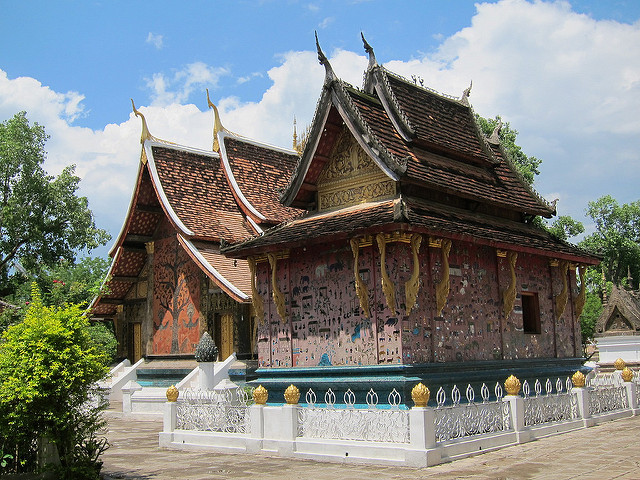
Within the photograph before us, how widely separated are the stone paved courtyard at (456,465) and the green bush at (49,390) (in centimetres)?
90

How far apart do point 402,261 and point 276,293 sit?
2742mm

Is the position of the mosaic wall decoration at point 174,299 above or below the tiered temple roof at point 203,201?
below

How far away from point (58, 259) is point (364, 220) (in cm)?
2646

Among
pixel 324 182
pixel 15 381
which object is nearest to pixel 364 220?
pixel 324 182

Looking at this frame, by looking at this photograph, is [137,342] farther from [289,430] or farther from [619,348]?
[619,348]

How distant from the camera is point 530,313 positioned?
14500 mm

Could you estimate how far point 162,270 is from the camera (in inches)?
853

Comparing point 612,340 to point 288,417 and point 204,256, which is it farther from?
point 288,417

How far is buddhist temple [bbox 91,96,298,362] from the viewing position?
19.5m

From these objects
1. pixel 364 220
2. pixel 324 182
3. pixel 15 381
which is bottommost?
pixel 15 381

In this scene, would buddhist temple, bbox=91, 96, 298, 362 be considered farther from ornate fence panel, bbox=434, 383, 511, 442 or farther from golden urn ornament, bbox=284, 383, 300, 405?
ornate fence panel, bbox=434, 383, 511, 442

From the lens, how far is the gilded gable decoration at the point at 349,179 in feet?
42.7

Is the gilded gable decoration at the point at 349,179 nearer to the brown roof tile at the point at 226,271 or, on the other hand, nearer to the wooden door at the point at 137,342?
the brown roof tile at the point at 226,271

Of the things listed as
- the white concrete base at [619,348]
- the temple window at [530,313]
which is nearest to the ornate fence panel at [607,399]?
the temple window at [530,313]
